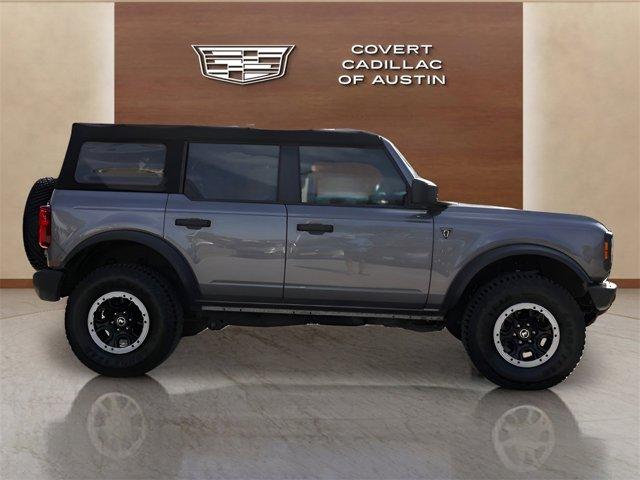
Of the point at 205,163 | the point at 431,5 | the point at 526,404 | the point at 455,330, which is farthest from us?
the point at 431,5

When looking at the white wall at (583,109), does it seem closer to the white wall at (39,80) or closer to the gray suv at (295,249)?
the gray suv at (295,249)

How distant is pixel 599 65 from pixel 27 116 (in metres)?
8.83

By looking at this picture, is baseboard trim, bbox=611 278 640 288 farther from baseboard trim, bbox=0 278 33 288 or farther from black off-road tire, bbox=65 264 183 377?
baseboard trim, bbox=0 278 33 288

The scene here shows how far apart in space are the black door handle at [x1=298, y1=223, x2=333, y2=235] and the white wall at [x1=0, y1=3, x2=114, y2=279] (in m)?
7.27

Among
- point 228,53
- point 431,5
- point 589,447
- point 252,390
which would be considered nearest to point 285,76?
point 228,53

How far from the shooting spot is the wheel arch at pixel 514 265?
545 centimetres

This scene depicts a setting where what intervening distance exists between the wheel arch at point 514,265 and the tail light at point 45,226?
2969mm

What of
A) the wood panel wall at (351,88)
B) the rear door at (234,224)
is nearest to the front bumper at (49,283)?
the rear door at (234,224)

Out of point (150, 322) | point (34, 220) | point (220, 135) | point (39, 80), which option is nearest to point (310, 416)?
point (150, 322)

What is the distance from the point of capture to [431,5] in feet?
38.3

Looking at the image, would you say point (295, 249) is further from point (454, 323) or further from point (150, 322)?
point (454, 323)

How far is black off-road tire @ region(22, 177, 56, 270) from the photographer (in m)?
5.97

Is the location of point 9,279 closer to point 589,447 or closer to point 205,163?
point 205,163

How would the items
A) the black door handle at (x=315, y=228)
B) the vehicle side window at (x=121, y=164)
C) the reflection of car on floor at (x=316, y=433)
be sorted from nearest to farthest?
the reflection of car on floor at (x=316, y=433) → the black door handle at (x=315, y=228) → the vehicle side window at (x=121, y=164)
